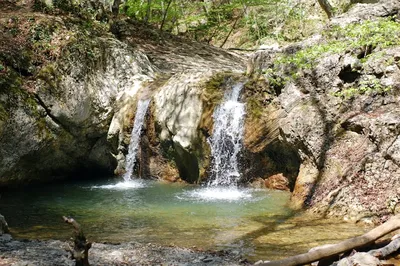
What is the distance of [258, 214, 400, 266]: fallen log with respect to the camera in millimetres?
5219

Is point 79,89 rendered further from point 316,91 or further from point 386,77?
point 386,77

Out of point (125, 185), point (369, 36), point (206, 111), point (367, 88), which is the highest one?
point (369, 36)

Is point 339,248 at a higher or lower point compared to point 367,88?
lower

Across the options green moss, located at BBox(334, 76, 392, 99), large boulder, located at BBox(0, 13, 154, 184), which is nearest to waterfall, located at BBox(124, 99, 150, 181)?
large boulder, located at BBox(0, 13, 154, 184)

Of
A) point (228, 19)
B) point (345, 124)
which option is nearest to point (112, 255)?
point (345, 124)

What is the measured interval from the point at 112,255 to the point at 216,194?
5342 millimetres

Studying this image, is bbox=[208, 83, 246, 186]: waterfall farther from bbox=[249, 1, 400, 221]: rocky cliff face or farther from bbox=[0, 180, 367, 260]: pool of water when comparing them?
bbox=[249, 1, 400, 221]: rocky cliff face

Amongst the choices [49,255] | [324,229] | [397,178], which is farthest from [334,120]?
[49,255]

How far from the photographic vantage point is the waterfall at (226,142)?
1220 cm

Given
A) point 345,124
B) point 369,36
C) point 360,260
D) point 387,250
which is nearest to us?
point 360,260

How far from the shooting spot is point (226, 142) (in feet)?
40.7

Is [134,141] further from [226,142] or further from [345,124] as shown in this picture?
[345,124]

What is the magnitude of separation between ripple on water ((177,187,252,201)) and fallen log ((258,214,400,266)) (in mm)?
4468

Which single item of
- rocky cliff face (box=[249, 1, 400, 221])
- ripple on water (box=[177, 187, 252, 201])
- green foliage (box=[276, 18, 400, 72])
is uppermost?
green foliage (box=[276, 18, 400, 72])
